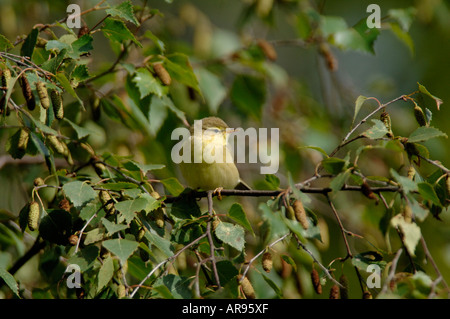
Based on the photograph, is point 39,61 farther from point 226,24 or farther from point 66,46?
point 226,24

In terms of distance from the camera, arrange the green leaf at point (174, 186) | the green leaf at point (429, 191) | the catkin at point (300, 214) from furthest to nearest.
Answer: the green leaf at point (174, 186), the catkin at point (300, 214), the green leaf at point (429, 191)

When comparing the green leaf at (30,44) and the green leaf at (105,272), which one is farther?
the green leaf at (30,44)

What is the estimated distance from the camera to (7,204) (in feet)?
13.8

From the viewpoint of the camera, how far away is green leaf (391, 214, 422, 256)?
179 centimetres

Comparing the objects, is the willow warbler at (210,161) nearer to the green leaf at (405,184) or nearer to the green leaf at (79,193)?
the green leaf at (79,193)

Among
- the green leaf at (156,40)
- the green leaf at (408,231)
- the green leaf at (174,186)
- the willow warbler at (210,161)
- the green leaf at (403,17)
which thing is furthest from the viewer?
the willow warbler at (210,161)

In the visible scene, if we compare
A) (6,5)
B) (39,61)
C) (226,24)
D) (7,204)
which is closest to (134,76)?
(39,61)

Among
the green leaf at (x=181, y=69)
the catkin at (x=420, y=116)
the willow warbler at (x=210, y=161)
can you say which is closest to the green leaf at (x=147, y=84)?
the green leaf at (x=181, y=69)

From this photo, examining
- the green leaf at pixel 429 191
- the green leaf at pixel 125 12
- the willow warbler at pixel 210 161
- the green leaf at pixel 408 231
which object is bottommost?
the willow warbler at pixel 210 161

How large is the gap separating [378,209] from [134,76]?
2.64 m

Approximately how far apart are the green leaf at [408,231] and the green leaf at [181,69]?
5.18ft

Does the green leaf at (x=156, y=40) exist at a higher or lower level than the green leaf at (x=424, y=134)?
higher

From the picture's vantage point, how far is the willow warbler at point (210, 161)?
12.9 ft

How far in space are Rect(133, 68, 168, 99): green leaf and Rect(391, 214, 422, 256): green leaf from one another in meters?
1.62
